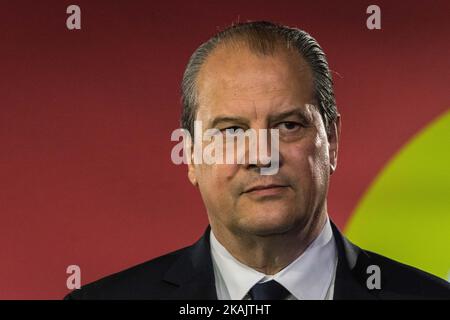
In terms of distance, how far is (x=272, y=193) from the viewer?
127 centimetres

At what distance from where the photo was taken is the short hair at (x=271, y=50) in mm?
1319

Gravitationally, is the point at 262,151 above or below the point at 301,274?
above

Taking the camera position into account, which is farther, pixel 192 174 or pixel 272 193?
pixel 192 174

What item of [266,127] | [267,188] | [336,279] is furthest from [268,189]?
[336,279]

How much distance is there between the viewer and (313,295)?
136 cm

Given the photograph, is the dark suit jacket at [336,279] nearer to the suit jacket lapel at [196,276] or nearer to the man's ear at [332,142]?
the suit jacket lapel at [196,276]

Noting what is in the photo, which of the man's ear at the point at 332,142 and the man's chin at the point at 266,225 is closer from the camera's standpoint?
the man's chin at the point at 266,225

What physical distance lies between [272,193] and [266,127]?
0.38ft

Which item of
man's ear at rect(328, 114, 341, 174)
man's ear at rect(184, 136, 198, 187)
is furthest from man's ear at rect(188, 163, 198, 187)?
man's ear at rect(328, 114, 341, 174)

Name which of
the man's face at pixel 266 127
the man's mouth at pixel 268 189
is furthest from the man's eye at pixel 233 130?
the man's mouth at pixel 268 189

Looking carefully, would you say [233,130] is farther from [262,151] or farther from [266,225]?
[266,225]

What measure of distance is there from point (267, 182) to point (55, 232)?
556 mm

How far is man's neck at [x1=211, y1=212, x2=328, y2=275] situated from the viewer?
132cm
